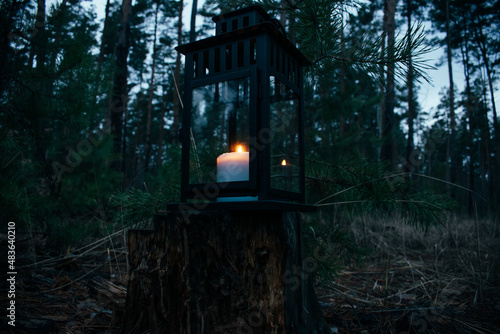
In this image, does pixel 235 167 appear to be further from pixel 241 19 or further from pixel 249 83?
pixel 241 19

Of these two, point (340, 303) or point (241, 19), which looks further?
point (340, 303)

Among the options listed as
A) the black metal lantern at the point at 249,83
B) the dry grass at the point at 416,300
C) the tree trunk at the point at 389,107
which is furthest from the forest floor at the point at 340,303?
the tree trunk at the point at 389,107

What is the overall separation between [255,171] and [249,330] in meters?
Result: 0.67

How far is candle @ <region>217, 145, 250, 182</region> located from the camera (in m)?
1.28

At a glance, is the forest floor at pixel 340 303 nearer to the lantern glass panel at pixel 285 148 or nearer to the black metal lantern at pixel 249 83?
the lantern glass panel at pixel 285 148

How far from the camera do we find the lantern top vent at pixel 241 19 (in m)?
1.40

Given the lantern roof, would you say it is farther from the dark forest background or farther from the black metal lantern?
the dark forest background

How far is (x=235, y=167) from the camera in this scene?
1.29 metres

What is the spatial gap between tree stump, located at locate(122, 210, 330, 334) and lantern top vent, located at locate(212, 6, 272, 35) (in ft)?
2.74

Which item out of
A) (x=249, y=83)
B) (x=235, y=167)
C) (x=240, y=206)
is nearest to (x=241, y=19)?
(x=249, y=83)

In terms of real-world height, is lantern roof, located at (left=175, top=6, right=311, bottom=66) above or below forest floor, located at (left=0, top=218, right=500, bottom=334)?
above

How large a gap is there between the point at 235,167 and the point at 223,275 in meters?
0.47

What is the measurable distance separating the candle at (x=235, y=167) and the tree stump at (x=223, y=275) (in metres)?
0.17

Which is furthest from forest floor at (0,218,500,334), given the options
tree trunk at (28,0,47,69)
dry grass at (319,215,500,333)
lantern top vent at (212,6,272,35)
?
tree trunk at (28,0,47,69)
